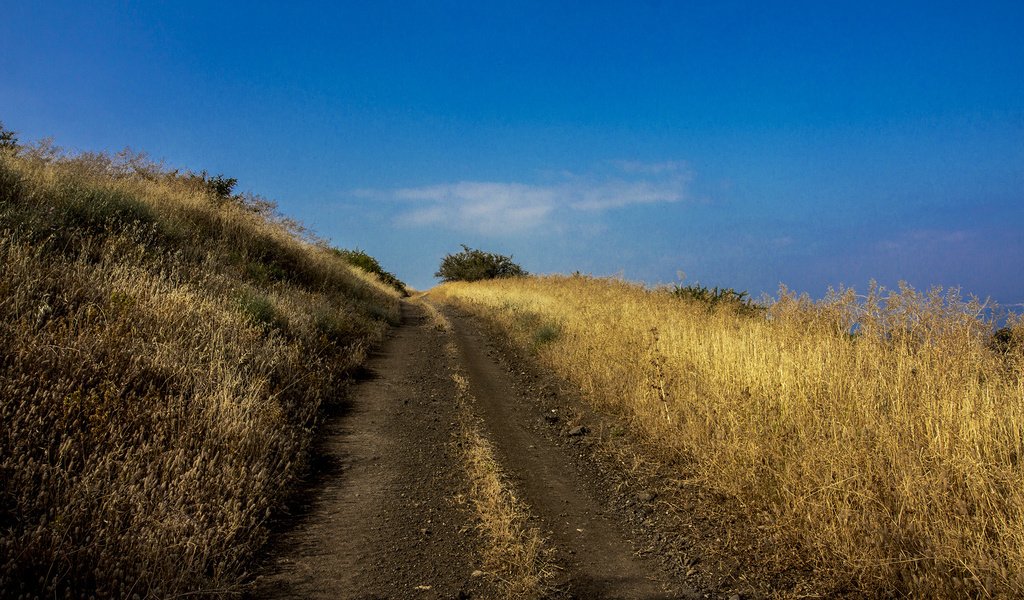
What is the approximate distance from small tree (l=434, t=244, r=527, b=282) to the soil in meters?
34.4

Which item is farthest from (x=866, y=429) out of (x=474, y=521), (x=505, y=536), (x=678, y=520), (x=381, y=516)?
(x=381, y=516)

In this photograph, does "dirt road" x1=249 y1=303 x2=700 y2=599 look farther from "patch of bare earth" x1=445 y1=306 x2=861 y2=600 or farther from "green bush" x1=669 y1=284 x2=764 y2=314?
"green bush" x1=669 y1=284 x2=764 y2=314

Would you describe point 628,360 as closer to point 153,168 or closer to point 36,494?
point 36,494

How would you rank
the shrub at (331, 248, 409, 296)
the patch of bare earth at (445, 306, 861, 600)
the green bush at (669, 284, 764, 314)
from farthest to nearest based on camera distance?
1. the shrub at (331, 248, 409, 296)
2. the green bush at (669, 284, 764, 314)
3. the patch of bare earth at (445, 306, 861, 600)

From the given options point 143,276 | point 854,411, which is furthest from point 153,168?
point 854,411

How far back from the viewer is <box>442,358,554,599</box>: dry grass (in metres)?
3.92

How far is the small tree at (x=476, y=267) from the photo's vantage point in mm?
43528

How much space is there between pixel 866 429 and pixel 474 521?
373 cm

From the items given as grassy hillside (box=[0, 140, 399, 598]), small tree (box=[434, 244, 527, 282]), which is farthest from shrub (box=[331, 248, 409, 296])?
grassy hillside (box=[0, 140, 399, 598])

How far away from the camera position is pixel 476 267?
44281 mm

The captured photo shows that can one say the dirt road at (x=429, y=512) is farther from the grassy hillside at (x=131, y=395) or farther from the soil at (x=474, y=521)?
the grassy hillside at (x=131, y=395)

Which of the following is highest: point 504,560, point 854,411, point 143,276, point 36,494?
point 143,276

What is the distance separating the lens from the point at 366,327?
47.9 ft

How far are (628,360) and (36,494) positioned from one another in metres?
8.18
